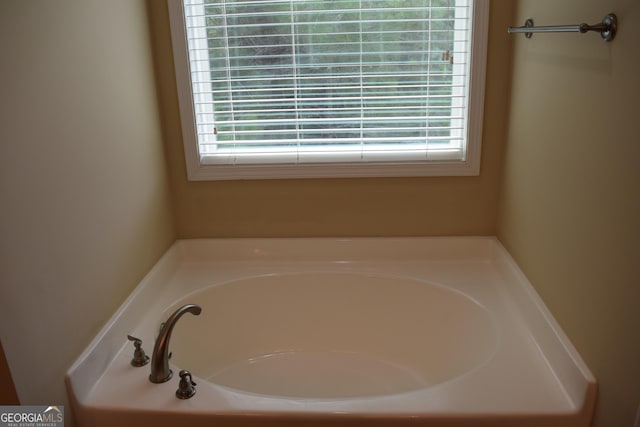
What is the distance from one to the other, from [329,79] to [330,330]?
1.05 m

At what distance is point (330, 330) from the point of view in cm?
221

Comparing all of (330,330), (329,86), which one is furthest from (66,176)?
(330,330)

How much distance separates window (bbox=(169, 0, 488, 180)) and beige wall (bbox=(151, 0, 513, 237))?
0.05 m

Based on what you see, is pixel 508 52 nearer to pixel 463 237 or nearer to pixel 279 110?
pixel 463 237

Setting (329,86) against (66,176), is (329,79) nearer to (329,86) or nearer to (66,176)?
(329,86)

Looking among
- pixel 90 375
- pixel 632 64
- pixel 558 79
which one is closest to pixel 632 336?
pixel 632 64

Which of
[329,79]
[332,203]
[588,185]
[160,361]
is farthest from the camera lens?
[332,203]

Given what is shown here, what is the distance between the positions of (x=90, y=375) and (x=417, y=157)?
1.41 m

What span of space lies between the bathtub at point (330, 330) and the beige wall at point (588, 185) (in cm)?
15

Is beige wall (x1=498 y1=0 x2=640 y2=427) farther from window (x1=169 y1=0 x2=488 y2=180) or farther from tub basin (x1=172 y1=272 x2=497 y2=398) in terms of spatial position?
tub basin (x1=172 y1=272 x2=497 y2=398)

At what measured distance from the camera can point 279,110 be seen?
6.98ft

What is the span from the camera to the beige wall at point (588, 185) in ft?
3.65

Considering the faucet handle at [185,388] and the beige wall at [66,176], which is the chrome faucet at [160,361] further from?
the beige wall at [66,176]

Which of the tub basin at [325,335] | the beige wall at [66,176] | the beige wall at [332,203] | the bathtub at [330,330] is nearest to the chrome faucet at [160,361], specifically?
the bathtub at [330,330]
